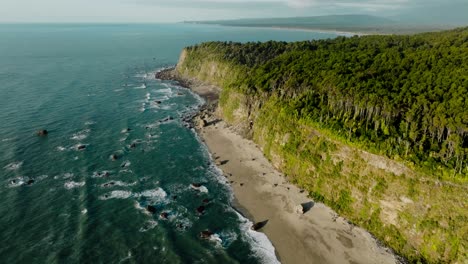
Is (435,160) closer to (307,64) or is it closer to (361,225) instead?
(361,225)

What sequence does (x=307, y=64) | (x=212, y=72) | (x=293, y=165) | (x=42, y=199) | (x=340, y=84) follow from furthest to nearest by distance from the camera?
(x=212, y=72) < (x=307, y=64) < (x=340, y=84) < (x=293, y=165) < (x=42, y=199)

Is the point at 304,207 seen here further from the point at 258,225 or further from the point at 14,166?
the point at 14,166

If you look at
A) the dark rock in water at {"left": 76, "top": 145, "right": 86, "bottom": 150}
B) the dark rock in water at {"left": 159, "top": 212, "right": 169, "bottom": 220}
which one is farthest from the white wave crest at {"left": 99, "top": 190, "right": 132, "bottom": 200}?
the dark rock in water at {"left": 76, "top": 145, "right": 86, "bottom": 150}

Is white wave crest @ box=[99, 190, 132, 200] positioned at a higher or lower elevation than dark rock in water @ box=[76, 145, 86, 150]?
lower

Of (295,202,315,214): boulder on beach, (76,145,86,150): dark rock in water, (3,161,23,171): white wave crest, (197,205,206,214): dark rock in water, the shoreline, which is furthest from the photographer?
(76,145,86,150): dark rock in water

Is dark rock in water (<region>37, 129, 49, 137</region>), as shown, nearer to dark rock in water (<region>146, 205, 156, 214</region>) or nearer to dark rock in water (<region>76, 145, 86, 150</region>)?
dark rock in water (<region>76, 145, 86, 150</region>)

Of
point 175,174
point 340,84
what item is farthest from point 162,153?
point 340,84

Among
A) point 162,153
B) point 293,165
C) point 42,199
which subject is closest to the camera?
point 42,199
